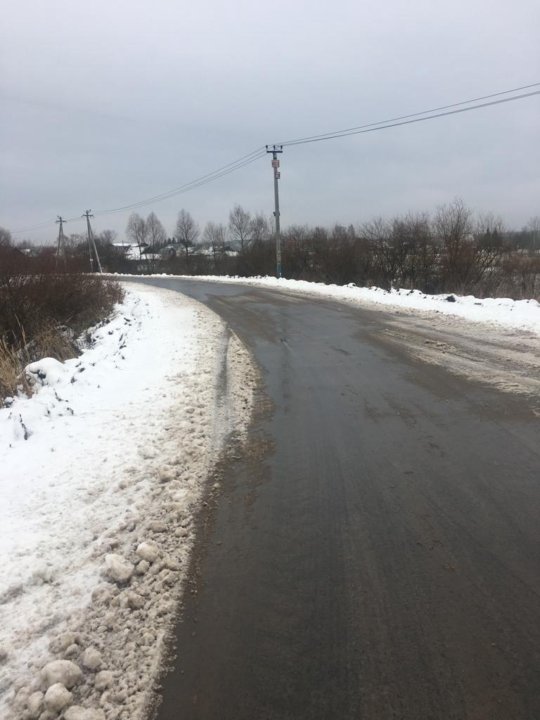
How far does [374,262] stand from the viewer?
96.4 feet

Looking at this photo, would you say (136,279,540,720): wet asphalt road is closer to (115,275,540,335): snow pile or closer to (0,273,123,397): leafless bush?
(0,273,123,397): leafless bush

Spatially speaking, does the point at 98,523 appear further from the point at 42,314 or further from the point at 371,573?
the point at 42,314

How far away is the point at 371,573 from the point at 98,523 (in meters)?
1.96

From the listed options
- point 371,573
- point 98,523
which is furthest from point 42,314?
point 371,573

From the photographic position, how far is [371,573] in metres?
2.97

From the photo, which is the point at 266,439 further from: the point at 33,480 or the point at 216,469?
the point at 33,480

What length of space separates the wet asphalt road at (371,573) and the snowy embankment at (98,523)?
23 centimetres

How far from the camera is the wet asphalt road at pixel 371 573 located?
7.17ft

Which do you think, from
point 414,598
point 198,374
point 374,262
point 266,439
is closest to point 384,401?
point 266,439

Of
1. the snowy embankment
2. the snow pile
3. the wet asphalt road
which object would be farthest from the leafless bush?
the snow pile

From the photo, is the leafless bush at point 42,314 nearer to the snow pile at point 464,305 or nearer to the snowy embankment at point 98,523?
the snowy embankment at point 98,523

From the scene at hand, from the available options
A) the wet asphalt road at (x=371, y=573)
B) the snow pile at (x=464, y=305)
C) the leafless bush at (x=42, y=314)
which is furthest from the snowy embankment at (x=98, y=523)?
the snow pile at (x=464, y=305)

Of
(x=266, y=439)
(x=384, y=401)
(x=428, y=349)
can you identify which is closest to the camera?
(x=266, y=439)

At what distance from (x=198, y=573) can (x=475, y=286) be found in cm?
2239
